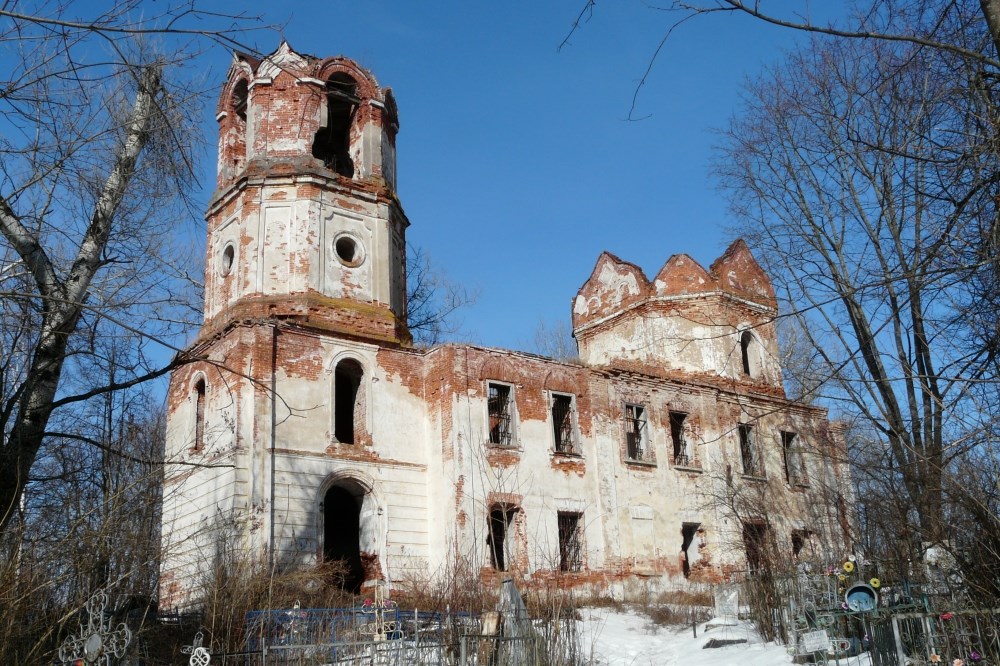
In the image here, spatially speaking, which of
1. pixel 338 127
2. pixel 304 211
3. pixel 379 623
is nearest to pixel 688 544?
pixel 379 623

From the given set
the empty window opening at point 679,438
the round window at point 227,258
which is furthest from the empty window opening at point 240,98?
the empty window opening at point 679,438

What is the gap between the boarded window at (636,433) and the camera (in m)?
23.2

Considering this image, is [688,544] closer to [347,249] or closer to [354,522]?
[354,522]

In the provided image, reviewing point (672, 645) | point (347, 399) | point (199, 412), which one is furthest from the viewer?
point (347, 399)

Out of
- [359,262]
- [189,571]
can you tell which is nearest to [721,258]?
[359,262]

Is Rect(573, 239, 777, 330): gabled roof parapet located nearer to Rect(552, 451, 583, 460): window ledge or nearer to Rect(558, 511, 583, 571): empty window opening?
Rect(552, 451, 583, 460): window ledge

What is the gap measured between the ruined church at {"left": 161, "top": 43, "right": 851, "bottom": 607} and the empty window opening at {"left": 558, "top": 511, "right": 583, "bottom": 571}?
36 mm

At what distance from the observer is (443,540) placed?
761 inches

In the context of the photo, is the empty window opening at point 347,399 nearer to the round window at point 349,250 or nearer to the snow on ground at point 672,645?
the round window at point 349,250

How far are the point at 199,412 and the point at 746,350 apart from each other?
15.9 metres

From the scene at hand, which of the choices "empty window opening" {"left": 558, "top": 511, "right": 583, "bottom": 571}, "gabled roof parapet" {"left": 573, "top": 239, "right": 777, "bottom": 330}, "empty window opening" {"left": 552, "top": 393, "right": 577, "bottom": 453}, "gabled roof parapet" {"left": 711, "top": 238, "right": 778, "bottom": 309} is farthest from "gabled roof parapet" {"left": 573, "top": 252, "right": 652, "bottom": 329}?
"empty window opening" {"left": 558, "top": 511, "right": 583, "bottom": 571}

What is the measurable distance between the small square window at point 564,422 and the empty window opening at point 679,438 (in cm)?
320

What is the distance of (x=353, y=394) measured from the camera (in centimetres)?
2158

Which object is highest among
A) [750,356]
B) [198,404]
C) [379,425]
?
[750,356]
